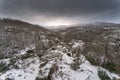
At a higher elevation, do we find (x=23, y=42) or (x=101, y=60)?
(x=23, y=42)

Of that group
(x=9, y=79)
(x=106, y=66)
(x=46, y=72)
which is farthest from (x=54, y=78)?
(x=106, y=66)

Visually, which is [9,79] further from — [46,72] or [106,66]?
[106,66]

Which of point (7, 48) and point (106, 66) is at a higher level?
point (7, 48)

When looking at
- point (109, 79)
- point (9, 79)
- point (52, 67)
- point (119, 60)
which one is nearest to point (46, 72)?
point (52, 67)

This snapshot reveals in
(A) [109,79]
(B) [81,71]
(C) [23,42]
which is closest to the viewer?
(A) [109,79]

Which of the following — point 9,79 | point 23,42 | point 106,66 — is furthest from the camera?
point 23,42

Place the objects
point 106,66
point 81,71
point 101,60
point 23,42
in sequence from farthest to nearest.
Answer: point 23,42
point 101,60
point 106,66
point 81,71

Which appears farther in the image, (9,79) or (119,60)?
(119,60)

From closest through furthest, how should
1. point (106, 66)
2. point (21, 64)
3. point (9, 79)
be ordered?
point (9, 79) < point (21, 64) < point (106, 66)

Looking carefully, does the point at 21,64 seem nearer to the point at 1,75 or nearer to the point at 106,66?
the point at 1,75
